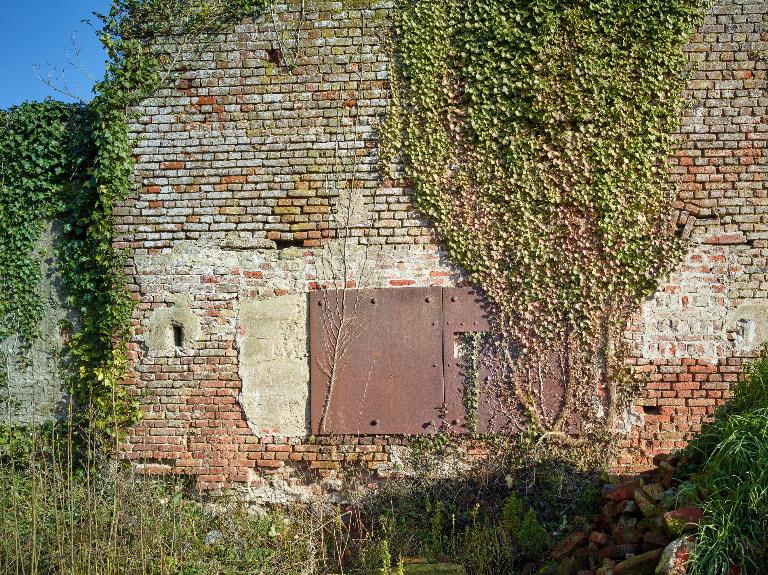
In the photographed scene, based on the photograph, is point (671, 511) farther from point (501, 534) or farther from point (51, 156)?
point (51, 156)

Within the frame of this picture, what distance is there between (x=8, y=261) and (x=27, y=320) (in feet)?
2.03

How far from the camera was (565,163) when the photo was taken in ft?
19.4

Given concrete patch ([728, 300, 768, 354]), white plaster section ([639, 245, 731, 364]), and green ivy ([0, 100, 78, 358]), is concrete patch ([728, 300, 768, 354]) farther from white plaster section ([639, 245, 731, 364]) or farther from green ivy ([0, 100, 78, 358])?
green ivy ([0, 100, 78, 358])

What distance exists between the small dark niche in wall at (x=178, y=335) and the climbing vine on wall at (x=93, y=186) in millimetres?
459

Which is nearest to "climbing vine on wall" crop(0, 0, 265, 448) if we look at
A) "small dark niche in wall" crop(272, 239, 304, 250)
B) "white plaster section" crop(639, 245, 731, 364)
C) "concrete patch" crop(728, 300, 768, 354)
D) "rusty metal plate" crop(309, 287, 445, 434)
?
"small dark niche in wall" crop(272, 239, 304, 250)

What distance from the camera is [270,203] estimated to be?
6.18 m

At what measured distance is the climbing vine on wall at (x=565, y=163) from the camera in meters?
5.87

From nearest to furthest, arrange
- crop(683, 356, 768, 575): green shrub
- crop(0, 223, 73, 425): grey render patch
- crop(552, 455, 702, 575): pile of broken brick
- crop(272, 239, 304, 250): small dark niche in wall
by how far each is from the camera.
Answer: crop(683, 356, 768, 575): green shrub → crop(552, 455, 702, 575): pile of broken brick → crop(272, 239, 304, 250): small dark niche in wall → crop(0, 223, 73, 425): grey render patch

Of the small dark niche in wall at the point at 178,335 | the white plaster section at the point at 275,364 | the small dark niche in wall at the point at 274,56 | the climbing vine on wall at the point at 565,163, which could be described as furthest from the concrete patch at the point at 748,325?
the small dark niche in wall at the point at 178,335

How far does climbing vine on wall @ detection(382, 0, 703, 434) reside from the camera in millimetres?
5871

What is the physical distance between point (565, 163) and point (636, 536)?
330cm

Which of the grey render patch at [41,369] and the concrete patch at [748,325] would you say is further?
the grey render patch at [41,369]

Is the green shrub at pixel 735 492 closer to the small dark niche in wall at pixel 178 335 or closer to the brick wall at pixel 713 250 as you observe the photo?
the brick wall at pixel 713 250

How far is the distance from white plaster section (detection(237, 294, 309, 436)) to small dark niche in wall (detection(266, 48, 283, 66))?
2312 millimetres
